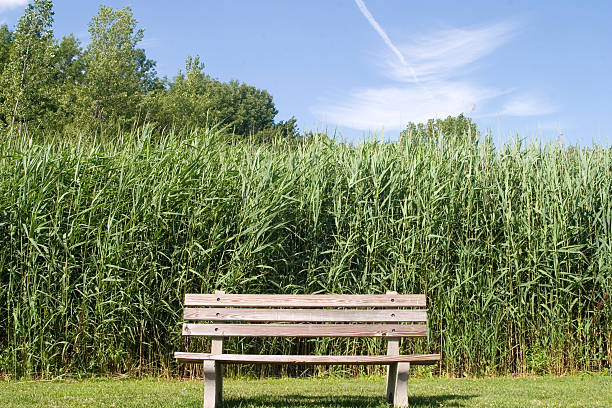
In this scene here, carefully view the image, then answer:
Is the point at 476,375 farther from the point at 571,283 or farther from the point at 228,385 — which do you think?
the point at 228,385

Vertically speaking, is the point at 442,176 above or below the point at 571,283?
above

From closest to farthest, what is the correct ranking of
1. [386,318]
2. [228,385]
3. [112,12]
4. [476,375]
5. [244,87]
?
1. [386,318]
2. [228,385]
3. [476,375]
4. [112,12]
5. [244,87]

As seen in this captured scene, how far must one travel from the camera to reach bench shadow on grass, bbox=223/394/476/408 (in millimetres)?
4359

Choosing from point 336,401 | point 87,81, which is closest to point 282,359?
point 336,401

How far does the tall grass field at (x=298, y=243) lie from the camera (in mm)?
5852

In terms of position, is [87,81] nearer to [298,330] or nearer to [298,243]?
[298,243]

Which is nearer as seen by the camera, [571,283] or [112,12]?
[571,283]

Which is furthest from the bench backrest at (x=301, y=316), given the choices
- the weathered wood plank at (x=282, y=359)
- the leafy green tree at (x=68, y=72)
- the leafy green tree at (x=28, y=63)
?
the leafy green tree at (x=68, y=72)

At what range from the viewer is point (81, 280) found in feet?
19.5

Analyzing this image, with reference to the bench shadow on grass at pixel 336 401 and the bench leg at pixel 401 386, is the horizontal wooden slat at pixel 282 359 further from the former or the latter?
the bench shadow on grass at pixel 336 401

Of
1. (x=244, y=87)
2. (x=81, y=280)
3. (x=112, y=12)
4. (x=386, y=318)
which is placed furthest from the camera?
(x=244, y=87)

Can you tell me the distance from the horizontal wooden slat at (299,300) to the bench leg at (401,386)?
0.44m

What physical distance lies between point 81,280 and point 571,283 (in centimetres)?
506

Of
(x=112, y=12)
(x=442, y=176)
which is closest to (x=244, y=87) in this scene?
(x=112, y=12)
